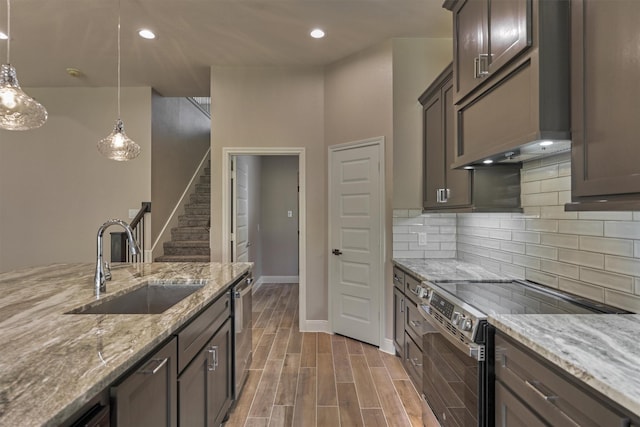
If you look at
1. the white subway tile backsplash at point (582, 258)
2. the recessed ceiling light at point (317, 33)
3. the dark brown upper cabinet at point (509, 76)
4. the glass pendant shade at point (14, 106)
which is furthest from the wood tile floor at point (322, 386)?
the recessed ceiling light at point (317, 33)

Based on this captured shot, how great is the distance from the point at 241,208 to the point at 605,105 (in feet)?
13.5

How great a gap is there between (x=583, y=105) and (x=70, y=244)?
19.0ft

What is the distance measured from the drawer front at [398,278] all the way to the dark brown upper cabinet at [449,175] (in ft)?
2.09

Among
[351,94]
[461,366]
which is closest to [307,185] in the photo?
[351,94]

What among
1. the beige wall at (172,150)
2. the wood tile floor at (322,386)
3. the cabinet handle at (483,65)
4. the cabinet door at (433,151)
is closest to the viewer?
the cabinet handle at (483,65)

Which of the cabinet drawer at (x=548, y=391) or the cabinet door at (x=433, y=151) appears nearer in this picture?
the cabinet drawer at (x=548, y=391)

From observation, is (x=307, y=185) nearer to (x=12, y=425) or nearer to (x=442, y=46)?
(x=442, y=46)

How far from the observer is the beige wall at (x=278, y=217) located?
6656mm

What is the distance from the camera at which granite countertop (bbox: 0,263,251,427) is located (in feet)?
2.49

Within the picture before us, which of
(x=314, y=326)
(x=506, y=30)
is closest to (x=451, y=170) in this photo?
(x=506, y=30)

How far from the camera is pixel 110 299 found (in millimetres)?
1723

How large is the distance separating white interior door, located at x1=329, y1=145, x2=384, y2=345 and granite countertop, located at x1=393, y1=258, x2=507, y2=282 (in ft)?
1.32

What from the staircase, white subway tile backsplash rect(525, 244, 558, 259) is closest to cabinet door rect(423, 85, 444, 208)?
white subway tile backsplash rect(525, 244, 558, 259)

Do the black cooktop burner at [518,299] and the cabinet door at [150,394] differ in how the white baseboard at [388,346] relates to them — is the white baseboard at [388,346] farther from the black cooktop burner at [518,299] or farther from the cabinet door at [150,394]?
the cabinet door at [150,394]
